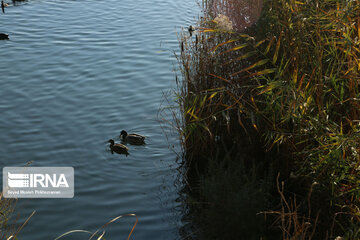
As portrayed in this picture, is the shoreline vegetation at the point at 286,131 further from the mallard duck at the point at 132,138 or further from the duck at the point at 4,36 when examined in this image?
the duck at the point at 4,36

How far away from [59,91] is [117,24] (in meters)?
4.38

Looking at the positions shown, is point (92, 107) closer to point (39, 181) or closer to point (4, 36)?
point (39, 181)

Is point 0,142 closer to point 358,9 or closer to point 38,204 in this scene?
point 38,204

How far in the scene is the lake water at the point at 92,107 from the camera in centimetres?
607

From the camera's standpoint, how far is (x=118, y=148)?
723 centimetres

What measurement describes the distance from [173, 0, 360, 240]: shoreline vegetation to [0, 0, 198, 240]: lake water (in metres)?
0.70

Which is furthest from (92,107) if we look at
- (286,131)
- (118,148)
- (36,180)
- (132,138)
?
(286,131)

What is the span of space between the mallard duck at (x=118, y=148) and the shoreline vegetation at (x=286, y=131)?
976 millimetres

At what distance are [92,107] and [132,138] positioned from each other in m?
1.59

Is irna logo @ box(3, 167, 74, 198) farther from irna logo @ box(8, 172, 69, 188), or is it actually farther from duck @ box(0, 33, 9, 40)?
duck @ box(0, 33, 9, 40)

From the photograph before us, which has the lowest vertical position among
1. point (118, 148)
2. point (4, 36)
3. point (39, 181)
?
point (39, 181)

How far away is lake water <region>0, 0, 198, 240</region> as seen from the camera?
6.07 m

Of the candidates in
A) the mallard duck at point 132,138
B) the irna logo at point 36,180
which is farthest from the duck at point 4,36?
the irna logo at point 36,180

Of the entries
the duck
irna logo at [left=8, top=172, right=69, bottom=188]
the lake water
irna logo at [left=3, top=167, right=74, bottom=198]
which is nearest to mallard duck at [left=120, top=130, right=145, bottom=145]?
the lake water
